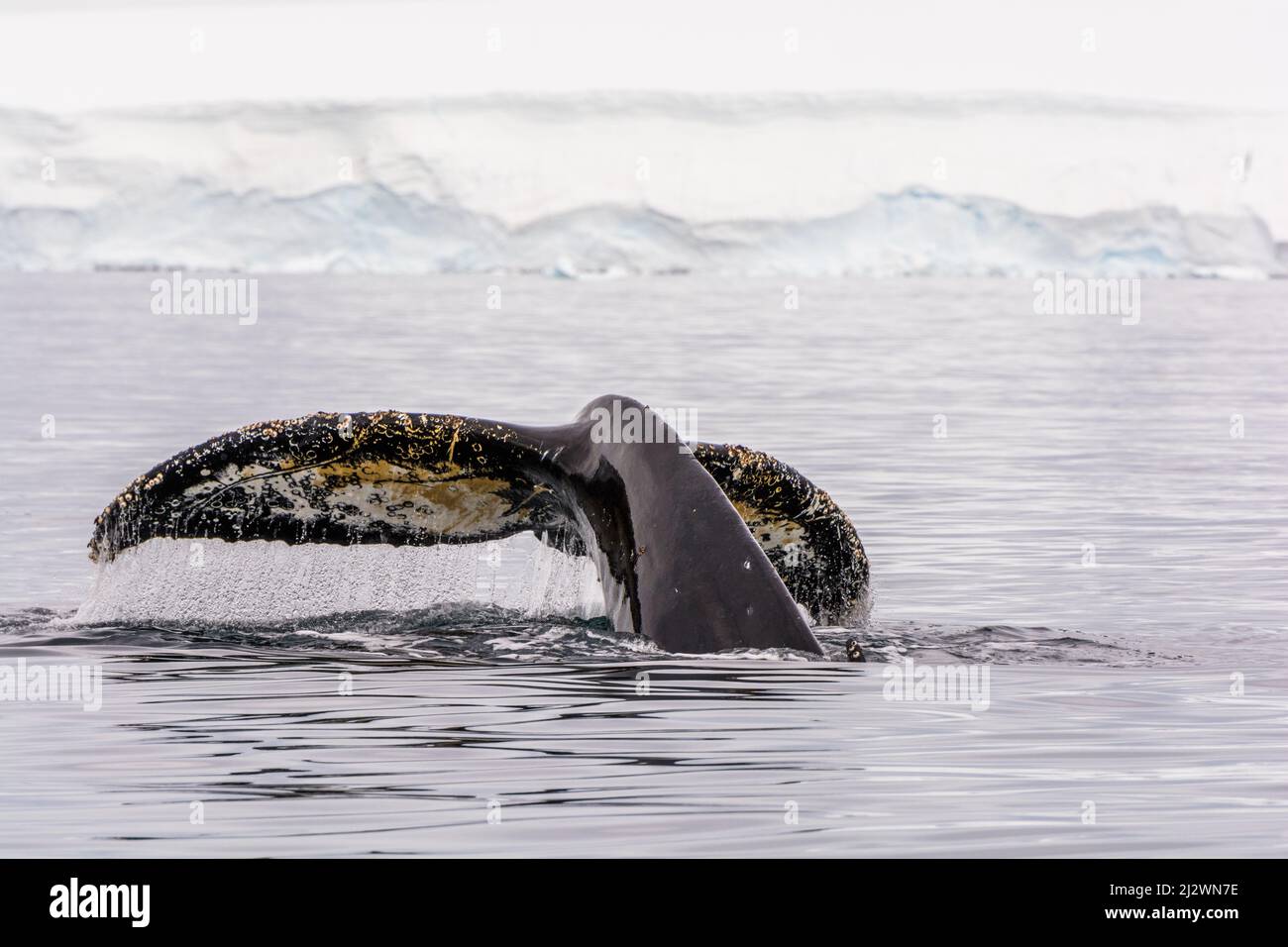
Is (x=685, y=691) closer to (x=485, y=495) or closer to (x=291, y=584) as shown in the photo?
(x=485, y=495)

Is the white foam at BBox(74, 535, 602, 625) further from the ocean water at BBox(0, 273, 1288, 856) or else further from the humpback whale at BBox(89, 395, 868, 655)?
the humpback whale at BBox(89, 395, 868, 655)

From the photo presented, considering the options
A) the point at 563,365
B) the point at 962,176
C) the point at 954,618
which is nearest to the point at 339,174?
the point at 962,176

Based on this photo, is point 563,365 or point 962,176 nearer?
point 563,365

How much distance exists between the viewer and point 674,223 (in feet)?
278

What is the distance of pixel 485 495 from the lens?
894 centimetres

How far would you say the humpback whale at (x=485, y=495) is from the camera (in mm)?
8477

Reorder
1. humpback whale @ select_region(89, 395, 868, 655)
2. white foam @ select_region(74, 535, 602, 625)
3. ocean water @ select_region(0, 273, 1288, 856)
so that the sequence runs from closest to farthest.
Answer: ocean water @ select_region(0, 273, 1288, 856) < humpback whale @ select_region(89, 395, 868, 655) < white foam @ select_region(74, 535, 602, 625)

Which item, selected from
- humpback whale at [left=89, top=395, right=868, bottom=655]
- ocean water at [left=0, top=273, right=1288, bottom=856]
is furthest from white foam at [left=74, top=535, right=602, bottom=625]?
humpback whale at [left=89, top=395, right=868, bottom=655]

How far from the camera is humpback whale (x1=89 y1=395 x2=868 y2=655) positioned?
334 inches

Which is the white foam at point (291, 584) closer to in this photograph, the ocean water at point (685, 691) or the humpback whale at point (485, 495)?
the ocean water at point (685, 691)

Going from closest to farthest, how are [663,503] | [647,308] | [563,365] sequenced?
1. [663,503]
2. [563,365]
3. [647,308]

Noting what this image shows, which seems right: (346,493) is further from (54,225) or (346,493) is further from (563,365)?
(54,225)
